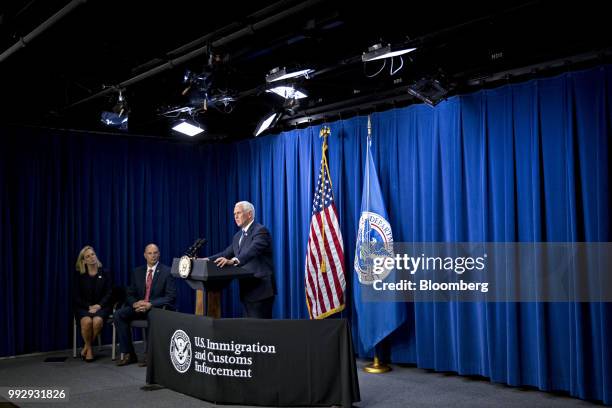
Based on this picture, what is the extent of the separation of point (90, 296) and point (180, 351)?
103 inches

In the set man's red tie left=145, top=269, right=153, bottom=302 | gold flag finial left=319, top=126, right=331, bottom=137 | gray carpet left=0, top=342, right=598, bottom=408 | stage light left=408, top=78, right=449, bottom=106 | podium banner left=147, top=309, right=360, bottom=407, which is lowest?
gray carpet left=0, top=342, right=598, bottom=408

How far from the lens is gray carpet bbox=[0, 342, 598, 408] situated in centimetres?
464

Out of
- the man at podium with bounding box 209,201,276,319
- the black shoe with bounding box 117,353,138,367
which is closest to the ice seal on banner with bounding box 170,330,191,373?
the man at podium with bounding box 209,201,276,319

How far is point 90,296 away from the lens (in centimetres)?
679

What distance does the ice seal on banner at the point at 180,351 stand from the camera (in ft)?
15.1

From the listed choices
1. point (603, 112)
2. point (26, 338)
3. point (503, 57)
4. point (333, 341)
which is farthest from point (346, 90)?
point (26, 338)

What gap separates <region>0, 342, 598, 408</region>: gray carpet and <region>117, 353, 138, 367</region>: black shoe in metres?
0.10

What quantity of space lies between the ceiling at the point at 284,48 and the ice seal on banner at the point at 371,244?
1262mm

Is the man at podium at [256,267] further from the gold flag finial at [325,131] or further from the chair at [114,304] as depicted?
the chair at [114,304]

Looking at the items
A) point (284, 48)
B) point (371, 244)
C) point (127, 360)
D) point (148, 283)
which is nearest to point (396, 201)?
point (371, 244)

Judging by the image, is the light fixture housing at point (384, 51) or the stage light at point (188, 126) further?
the stage light at point (188, 126)

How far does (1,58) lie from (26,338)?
3536mm

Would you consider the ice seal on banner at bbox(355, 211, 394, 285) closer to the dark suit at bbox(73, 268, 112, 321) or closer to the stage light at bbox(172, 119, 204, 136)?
the stage light at bbox(172, 119, 204, 136)

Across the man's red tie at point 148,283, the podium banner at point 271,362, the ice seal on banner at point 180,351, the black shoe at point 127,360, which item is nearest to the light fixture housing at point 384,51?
the podium banner at point 271,362
